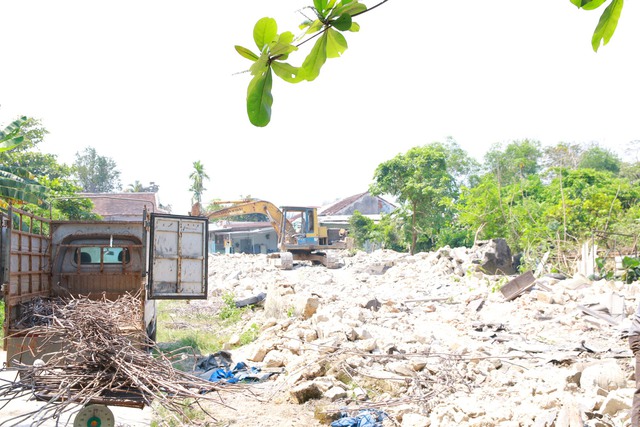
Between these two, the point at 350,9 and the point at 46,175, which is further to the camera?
the point at 46,175

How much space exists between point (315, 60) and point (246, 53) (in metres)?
0.16

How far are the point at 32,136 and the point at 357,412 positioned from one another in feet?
70.4

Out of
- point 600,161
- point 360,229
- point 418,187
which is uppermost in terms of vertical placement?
point 600,161

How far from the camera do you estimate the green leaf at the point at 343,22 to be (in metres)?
1.18

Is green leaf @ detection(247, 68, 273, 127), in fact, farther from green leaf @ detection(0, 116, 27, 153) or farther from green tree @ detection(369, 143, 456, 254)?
Result: green tree @ detection(369, 143, 456, 254)

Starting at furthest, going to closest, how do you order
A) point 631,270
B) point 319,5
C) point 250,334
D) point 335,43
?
point 631,270
point 250,334
point 335,43
point 319,5

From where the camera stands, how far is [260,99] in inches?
46.4

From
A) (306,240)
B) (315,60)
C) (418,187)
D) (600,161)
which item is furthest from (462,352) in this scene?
(600,161)

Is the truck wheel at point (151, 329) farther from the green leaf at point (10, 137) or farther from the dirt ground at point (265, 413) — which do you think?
the green leaf at point (10, 137)

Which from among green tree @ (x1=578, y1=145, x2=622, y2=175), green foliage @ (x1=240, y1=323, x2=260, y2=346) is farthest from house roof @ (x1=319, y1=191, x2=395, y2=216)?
green foliage @ (x1=240, y1=323, x2=260, y2=346)

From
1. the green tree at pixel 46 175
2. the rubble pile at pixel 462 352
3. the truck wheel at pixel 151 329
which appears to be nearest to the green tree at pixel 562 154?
the rubble pile at pixel 462 352

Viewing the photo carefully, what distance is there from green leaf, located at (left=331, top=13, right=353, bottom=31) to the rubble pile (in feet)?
13.2

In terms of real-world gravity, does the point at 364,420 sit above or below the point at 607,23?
below

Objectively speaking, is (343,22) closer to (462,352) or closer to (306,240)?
(462,352)
